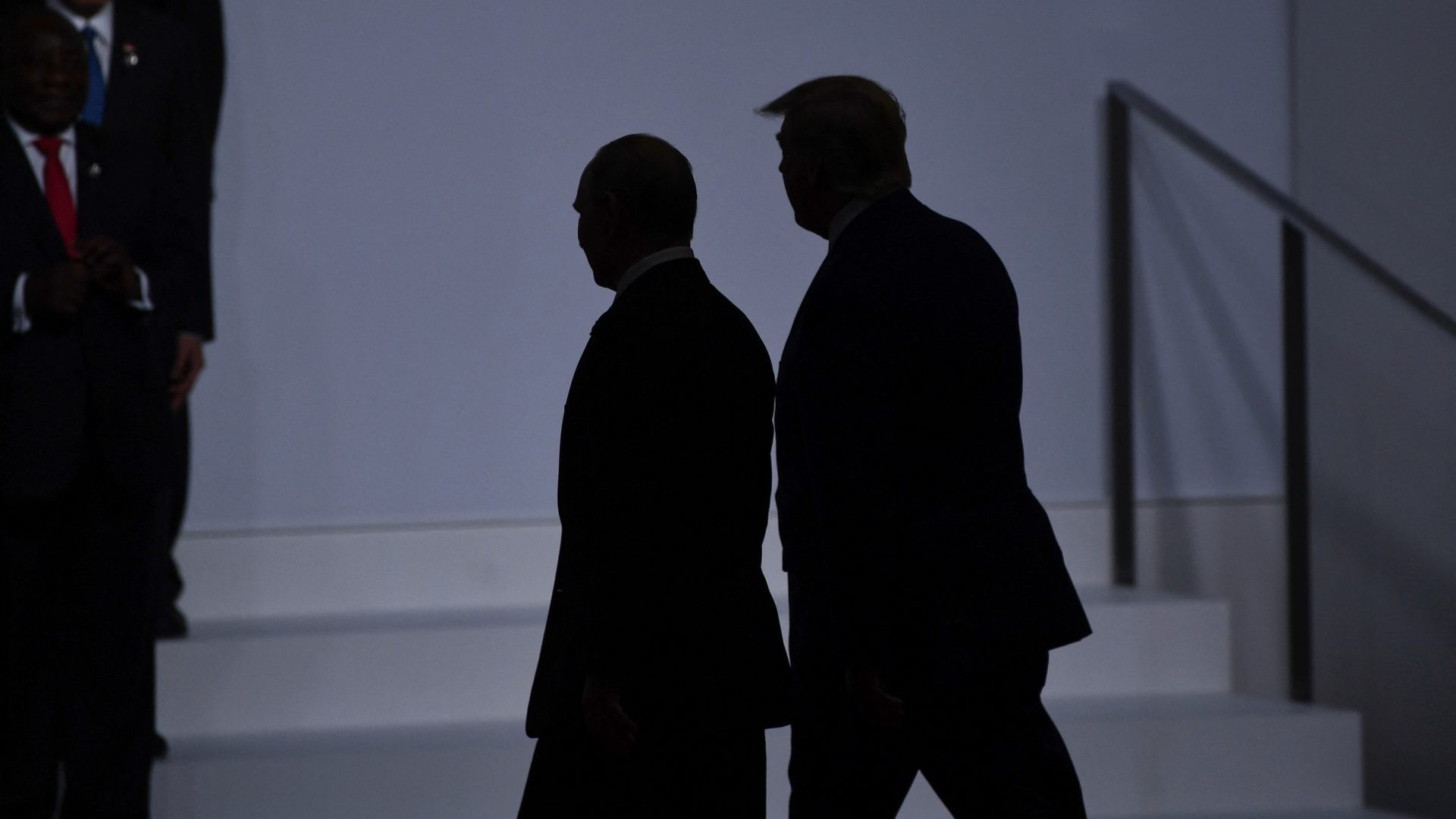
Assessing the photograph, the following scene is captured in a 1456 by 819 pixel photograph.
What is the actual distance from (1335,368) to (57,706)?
2587mm

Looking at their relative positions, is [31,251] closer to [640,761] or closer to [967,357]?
[640,761]

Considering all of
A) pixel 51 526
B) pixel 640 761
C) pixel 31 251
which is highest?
pixel 31 251

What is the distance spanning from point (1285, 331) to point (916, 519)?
1896mm

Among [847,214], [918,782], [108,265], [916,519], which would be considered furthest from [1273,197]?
[108,265]

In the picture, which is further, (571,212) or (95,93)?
(571,212)

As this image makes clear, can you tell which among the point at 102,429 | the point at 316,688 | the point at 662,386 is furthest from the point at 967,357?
the point at 316,688

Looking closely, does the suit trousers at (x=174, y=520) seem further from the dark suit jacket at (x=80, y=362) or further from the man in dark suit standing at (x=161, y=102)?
the dark suit jacket at (x=80, y=362)

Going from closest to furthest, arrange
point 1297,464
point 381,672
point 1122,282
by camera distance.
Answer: point 381,672
point 1297,464
point 1122,282

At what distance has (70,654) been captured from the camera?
2.26 meters

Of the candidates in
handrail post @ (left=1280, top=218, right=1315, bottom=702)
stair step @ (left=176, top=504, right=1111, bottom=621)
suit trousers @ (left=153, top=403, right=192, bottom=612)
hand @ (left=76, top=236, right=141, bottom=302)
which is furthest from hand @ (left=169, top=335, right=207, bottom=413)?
handrail post @ (left=1280, top=218, right=1315, bottom=702)

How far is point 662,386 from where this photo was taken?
1.59 m

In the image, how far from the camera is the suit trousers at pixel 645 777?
162 centimetres

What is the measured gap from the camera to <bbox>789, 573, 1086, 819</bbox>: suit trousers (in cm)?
162

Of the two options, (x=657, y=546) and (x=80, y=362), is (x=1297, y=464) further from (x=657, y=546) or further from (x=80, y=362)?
(x=80, y=362)
